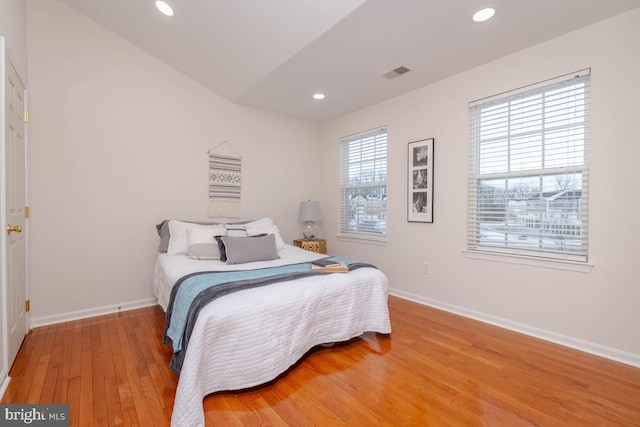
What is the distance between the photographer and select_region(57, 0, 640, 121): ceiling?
2.16m

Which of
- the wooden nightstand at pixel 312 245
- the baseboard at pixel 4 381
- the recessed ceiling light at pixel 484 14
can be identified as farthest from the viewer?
the wooden nightstand at pixel 312 245

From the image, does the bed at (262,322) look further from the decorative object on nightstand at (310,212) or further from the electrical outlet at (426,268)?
the decorative object on nightstand at (310,212)

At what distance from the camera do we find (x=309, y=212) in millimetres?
4336

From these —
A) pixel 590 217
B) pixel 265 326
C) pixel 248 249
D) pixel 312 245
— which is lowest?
pixel 265 326

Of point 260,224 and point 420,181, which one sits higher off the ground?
point 420,181

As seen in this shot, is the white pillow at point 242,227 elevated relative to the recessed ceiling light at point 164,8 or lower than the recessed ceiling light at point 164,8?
lower

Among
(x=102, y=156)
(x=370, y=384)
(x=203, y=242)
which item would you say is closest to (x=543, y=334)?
(x=370, y=384)

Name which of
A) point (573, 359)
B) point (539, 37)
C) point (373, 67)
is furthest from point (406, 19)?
point (573, 359)

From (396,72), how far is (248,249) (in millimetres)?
2325

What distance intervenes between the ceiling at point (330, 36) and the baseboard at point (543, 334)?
2437 millimetres

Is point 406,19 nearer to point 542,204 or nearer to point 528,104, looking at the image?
point 528,104

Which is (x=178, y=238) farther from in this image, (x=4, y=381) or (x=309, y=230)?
(x=309, y=230)

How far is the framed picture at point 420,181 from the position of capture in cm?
335

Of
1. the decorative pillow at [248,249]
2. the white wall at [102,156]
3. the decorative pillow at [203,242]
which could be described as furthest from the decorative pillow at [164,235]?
the decorative pillow at [248,249]
